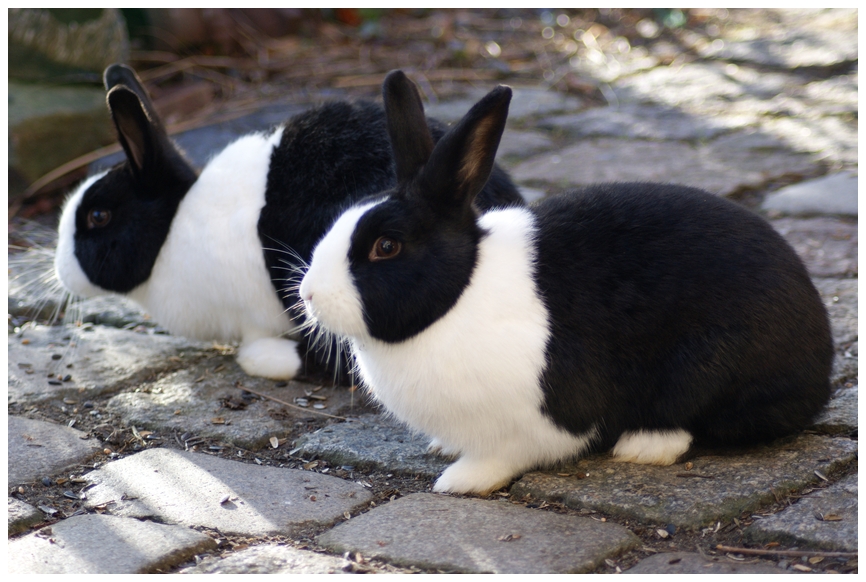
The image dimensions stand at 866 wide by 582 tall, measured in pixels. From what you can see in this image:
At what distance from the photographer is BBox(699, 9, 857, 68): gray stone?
6.85m

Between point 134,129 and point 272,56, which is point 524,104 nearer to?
point 272,56

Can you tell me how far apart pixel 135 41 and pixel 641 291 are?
539 centimetres

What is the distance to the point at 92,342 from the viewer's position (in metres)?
3.50

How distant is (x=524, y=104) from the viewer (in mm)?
6328

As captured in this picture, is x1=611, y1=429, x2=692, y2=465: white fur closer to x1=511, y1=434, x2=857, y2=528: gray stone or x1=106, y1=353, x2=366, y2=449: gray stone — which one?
x1=511, y1=434, x2=857, y2=528: gray stone

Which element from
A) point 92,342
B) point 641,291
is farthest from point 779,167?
point 92,342

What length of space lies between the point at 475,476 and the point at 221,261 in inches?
50.1

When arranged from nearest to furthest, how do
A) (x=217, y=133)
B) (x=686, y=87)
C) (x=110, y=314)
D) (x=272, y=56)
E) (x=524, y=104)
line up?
(x=110, y=314)
(x=217, y=133)
(x=524, y=104)
(x=686, y=87)
(x=272, y=56)

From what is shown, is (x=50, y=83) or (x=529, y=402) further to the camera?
(x=50, y=83)

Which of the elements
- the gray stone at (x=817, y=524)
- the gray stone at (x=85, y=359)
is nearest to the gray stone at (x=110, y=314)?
the gray stone at (x=85, y=359)

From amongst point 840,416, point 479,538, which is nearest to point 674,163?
point 840,416

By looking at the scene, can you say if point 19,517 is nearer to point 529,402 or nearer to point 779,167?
point 529,402

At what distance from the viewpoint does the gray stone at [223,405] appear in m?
2.83

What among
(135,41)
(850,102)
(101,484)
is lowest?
(101,484)
